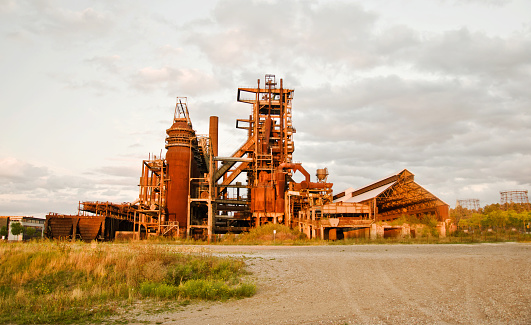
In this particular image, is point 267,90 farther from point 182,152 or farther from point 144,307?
point 144,307

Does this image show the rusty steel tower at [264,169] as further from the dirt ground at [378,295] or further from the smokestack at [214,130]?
the dirt ground at [378,295]

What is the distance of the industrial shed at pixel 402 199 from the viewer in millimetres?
47906

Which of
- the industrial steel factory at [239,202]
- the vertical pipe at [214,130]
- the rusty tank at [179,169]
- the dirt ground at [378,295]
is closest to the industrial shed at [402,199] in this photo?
the industrial steel factory at [239,202]

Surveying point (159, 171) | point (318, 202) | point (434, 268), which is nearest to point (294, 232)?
point (318, 202)

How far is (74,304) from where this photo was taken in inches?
490

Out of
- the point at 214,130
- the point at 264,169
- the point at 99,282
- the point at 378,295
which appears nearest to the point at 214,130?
the point at 214,130

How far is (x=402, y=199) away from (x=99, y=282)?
1853 inches

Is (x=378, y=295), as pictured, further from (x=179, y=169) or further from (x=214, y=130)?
(x=214, y=130)

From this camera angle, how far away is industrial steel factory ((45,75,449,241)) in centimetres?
4453

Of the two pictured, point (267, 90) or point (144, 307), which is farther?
point (267, 90)

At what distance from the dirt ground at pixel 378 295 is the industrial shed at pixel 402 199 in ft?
94.3

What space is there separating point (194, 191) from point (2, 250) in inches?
1214

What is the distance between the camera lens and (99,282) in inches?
582

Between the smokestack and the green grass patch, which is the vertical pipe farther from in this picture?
the green grass patch
